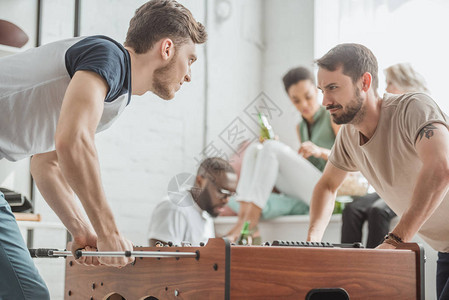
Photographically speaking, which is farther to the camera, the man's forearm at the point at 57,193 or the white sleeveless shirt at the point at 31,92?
the man's forearm at the point at 57,193

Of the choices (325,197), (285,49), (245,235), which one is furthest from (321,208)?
(285,49)

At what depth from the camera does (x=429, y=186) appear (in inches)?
64.6

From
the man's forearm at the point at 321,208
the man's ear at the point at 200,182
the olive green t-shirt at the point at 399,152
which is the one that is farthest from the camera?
the man's ear at the point at 200,182

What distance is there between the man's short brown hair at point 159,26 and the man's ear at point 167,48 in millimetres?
15

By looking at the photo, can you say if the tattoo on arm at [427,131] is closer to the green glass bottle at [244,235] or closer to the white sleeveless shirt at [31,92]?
the white sleeveless shirt at [31,92]

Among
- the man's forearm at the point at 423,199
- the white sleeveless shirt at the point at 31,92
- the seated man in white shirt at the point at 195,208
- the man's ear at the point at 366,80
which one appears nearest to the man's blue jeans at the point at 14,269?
the white sleeveless shirt at the point at 31,92

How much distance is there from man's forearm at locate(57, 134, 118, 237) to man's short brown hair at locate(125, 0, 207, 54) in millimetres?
408

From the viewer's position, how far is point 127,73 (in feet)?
4.46

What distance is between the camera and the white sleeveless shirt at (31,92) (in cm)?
133

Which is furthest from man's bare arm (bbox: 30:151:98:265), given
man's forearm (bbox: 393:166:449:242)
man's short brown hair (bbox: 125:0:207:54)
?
man's forearm (bbox: 393:166:449:242)

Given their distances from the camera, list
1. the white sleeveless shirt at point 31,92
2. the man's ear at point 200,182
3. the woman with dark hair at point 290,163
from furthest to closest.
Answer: the woman with dark hair at point 290,163 < the man's ear at point 200,182 < the white sleeveless shirt at point 31,92

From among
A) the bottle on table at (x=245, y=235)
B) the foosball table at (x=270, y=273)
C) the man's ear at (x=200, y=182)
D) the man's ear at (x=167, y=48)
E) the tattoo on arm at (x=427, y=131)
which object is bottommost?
the bottle on table at (x=245, y=235)

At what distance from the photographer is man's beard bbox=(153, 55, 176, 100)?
1.51m

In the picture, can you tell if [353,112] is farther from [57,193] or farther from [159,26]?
[57,193]
